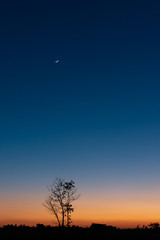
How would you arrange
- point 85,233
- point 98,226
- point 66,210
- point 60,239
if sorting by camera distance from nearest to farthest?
point 60,239 < point 85,233 < point 98,226 < point 66,210

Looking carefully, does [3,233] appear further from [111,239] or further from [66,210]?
[66,210]

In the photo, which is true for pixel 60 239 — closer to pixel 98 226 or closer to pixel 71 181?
pixel 98 226

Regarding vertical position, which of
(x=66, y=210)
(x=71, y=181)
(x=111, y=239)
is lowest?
(x=111, y=239)

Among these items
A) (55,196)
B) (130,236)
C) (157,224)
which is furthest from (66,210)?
(130,236)

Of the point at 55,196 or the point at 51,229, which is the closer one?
the point at 51,229

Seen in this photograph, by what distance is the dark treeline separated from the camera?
1518 inches

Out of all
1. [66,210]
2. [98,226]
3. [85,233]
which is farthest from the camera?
[66,210]

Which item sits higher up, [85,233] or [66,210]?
[66,210]

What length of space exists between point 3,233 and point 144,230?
65.3 ft

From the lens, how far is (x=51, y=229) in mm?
42156

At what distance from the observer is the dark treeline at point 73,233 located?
38562 millimetres

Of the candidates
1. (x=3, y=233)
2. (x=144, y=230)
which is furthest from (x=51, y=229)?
(x=144, y=230)

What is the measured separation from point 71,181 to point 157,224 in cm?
1897

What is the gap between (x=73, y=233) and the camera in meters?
40.5
